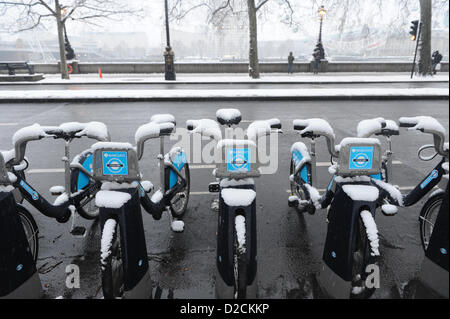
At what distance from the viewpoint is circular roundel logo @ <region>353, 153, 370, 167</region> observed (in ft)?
8.42

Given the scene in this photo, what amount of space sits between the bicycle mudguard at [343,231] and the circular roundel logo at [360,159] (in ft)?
0.76

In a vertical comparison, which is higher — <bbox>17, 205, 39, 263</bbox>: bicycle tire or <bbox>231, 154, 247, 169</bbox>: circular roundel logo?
<bbox>231, 154, 247, 169</bbox>: circular roundel logo

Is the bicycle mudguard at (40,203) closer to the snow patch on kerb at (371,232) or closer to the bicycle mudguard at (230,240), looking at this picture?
the bicycle mudguard at (230,240)

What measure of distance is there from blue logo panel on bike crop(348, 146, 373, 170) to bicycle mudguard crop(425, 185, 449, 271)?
2.00 feet

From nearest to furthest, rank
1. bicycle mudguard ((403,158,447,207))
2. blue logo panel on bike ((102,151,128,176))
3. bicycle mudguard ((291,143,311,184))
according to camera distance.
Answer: blue logo panel on bike ((102,151,128,176)) → bicycle mudguard ((403,158,447,207)) → bicycle mudguard ((291,143,311,184))

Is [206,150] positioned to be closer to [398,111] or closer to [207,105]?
[207,105]

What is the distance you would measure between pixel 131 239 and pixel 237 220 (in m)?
0.85

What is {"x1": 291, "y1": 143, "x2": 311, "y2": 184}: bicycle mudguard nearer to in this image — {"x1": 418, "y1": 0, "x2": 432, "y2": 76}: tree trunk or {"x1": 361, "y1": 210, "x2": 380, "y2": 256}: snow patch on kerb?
{"x1": 361, "y1": 210, "x2": 380, "y2": 256}: snow patch on kerb

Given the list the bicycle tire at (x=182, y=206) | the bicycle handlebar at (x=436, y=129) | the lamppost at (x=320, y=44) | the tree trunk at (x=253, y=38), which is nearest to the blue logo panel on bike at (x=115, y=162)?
the bicycle tire at (x=182, y=206)

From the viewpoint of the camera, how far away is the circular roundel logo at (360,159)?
8.42 ft

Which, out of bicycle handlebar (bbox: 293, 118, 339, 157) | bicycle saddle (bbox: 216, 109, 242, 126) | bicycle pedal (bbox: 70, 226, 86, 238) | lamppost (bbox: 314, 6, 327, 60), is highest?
lamppost (bbox: 314, 6, 327, 60)

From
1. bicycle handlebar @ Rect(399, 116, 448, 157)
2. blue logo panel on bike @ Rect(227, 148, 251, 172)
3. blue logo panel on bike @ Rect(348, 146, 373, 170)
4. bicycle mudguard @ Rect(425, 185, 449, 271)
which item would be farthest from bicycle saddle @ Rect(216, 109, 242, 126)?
bicycle mudguard @ Rect(425, 185, 449, 271)

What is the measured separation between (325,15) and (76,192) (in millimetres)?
28519
